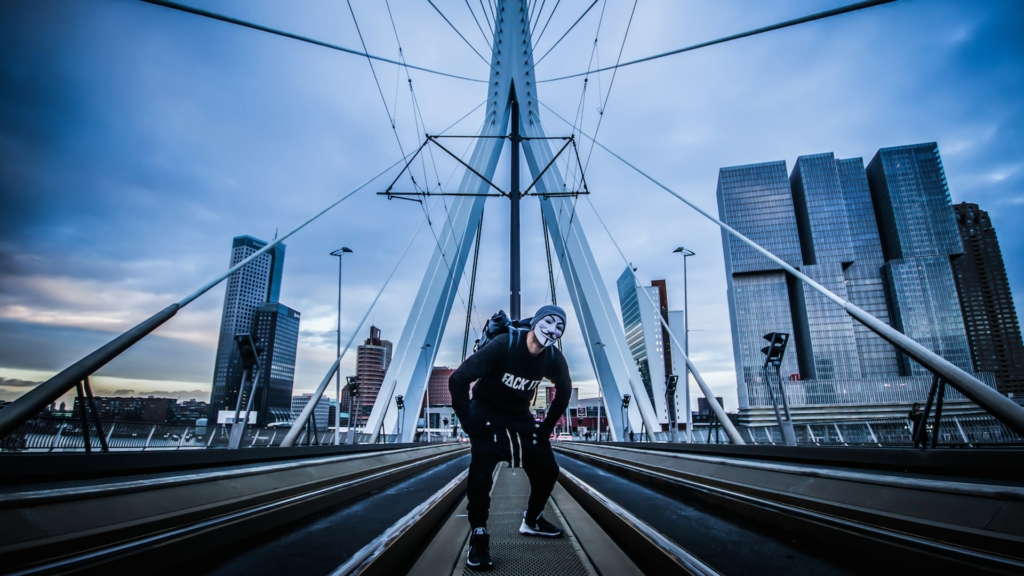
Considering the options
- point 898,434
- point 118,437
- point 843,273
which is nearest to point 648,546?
point 118,437

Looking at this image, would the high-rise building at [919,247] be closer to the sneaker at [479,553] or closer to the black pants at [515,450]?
the black pants at [515,450]

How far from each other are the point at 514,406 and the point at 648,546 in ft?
3.24

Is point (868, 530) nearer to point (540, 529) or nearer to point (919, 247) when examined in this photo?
point (540, 529)

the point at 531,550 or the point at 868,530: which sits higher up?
the point at 868,530

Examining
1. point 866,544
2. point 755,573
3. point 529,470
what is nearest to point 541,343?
point 529,470

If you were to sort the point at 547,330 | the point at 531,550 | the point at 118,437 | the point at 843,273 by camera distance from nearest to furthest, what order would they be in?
the point at 531,550
the point at 547,330
the point at 118,437
the point at 843,273

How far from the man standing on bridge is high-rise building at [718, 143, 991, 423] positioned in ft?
337

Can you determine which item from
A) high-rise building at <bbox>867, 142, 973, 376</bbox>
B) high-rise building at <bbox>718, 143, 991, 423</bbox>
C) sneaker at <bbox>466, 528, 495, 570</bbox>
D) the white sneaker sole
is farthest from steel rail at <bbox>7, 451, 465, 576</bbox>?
high-rise building at <bbox>867, 142, 973, 376</bbox>

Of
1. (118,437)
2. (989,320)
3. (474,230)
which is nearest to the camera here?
(118,437)

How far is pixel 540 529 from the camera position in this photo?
8.21 ft

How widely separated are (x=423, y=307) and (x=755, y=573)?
18970mm

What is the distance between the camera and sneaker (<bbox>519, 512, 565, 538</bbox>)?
8.11 ft

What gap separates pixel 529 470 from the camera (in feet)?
8.46

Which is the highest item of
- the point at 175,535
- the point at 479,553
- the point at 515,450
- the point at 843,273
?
the point at 843,273
